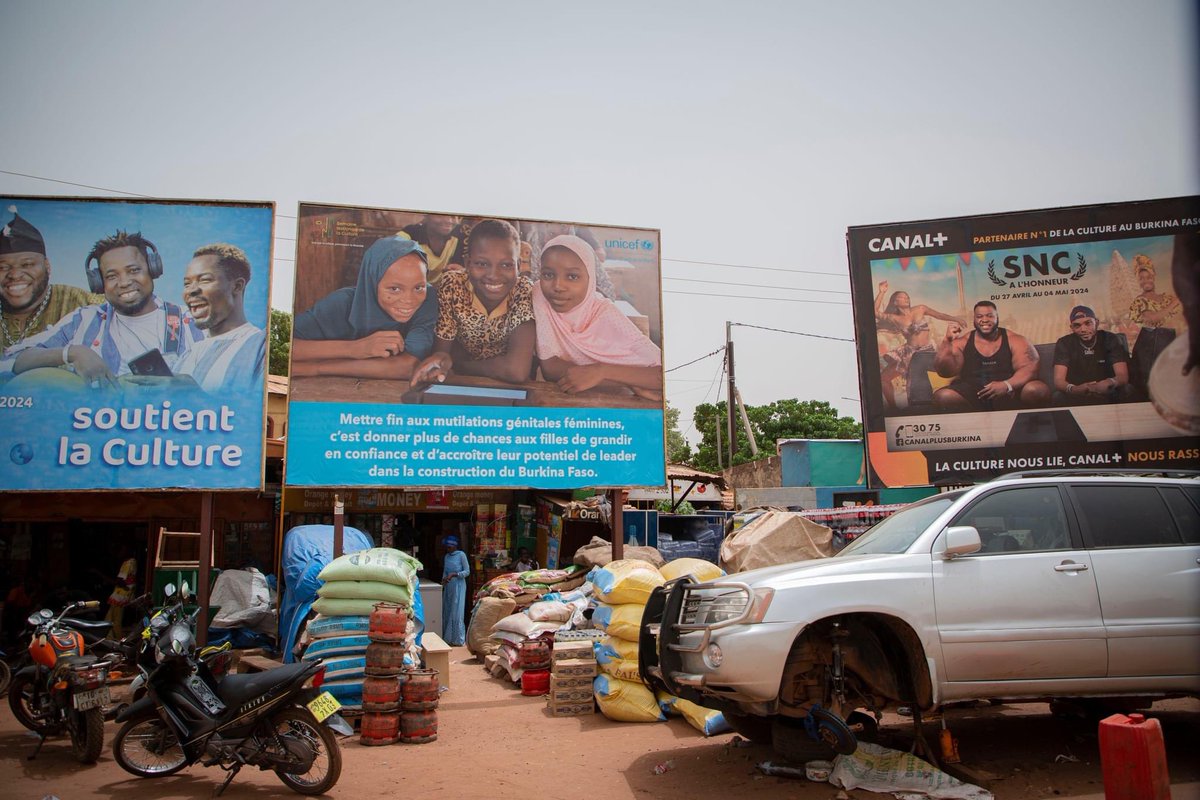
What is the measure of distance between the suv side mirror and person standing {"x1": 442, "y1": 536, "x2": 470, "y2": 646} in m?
10.2

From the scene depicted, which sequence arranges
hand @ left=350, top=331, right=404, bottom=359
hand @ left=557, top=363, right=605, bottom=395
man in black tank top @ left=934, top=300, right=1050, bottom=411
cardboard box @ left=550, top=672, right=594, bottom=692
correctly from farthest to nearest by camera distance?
1. man in black tank top @ left=934, top=300, right=1050, bottom=411
2. hand @ left=557, top=363, right=605, bottom=395
3. hand @ left=350, top=331, right=404, bottom=359
4. cardboard box @ left=550, top=672, right=594, bottom=692

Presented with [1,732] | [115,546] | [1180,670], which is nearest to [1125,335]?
[1180,670]

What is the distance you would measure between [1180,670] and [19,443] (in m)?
12.3

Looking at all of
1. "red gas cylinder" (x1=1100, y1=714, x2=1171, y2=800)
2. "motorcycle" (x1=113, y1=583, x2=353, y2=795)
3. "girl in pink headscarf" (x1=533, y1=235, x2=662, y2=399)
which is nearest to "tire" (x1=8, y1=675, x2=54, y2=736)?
"motorcycle" (x1=113, y1=583, x2=353, y2=795)

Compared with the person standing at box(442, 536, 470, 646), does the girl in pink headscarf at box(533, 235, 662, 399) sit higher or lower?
higher

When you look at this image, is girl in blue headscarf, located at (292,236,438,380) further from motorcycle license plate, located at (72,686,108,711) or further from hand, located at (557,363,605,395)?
motorcycle license plate, located at (72,686,108,711)

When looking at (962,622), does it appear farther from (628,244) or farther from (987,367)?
(987,367)

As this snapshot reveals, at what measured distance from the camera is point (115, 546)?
15109 mm

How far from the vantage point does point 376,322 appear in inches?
458

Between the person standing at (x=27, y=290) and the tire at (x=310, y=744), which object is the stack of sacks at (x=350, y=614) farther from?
the person standing at (x=27, y=290)

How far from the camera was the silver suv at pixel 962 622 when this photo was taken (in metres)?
5.45

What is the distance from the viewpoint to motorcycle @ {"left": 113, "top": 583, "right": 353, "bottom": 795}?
6074 mm

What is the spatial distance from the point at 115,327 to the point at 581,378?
623 cm

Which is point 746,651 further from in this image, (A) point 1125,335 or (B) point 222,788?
(A) point 1125,335
